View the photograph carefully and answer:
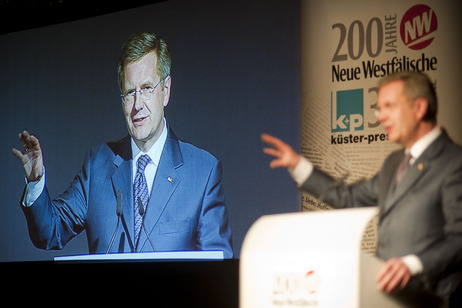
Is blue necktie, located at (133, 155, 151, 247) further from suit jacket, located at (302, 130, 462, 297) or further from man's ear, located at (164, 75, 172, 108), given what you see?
suit jacket, located at (302, 130, 462, 297)

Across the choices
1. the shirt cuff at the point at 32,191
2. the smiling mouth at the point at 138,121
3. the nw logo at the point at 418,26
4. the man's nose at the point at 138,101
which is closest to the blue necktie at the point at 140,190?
the smiling mouth at the point at 138,121

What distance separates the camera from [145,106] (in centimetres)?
502

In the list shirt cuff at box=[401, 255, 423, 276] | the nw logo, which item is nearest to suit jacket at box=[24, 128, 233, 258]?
the nw logo

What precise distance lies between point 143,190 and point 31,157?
1.23 m

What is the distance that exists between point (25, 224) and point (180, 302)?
1.53m

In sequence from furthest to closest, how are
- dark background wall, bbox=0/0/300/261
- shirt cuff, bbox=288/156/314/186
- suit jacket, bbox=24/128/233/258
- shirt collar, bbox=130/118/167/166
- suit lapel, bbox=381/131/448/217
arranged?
shirt collar, bbox=130/118/167/166 → suit jacket, bbox=24/128/233/258 → dark background wall, bbox=0/0/300/261 → shirt cuff, bbox=288/156/314/186 → suit lapel, bbox=381/131/448/217

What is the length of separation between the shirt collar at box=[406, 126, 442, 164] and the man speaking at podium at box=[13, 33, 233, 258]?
6.92 ft

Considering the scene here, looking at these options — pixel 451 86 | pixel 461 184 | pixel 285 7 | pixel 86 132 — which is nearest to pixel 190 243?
pixel 86 132

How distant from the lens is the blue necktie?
4.85 meters

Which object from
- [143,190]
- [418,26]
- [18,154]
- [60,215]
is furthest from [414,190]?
[18,154]

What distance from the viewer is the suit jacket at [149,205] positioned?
4.70 m

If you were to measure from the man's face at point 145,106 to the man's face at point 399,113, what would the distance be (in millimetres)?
2525

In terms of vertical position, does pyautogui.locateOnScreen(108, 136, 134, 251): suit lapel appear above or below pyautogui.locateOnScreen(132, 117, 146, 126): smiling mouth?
below

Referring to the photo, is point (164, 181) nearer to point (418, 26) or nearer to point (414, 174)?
point (418, 26)
